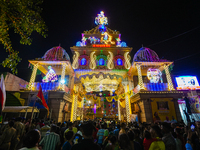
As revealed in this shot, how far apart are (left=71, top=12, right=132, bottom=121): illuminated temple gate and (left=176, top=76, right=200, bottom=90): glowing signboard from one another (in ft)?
30.7

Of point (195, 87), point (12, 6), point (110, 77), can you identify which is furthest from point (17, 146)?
point (195, 87)

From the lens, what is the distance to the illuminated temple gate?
1889cm

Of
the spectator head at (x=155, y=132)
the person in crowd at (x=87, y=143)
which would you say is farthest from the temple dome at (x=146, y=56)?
the person in crowd at (x=87, y=143)

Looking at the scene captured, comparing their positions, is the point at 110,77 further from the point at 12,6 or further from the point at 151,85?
the point at 12,6

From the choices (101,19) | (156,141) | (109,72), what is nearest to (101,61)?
(109,72)

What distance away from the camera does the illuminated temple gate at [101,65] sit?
62.0 ft

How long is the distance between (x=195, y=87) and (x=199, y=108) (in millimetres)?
5049

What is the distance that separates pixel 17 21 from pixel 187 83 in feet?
83.7

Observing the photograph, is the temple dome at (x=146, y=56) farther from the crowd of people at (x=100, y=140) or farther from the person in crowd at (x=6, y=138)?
the person in crowd at (x=6, y=138)

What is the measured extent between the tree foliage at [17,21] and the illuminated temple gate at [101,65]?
499 inches

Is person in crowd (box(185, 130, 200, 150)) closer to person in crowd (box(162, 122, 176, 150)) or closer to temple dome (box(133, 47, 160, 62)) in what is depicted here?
person in crowd (box(162, 122, 176, 150))

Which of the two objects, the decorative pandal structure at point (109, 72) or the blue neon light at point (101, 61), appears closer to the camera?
the decorative pandal structure at point (109, 72)

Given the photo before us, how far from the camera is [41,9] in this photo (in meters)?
6.39

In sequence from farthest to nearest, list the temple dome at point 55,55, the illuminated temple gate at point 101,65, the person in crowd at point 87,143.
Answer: the illuminated temple gate at point 101,65
the temple dome at point 55,55
the person in crowd at point 87,143
